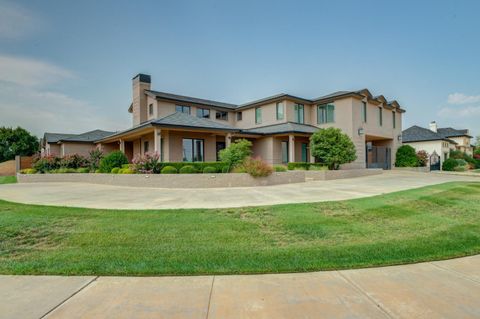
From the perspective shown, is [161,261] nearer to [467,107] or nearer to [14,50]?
[14,50]

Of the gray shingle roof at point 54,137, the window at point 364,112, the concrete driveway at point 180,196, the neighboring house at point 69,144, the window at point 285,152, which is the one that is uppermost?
the window at point 364,112

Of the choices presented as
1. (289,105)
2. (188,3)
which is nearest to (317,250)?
(188,3)

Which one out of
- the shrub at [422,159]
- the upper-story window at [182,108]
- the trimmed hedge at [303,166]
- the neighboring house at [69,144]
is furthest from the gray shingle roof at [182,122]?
the shrub at [422,159]

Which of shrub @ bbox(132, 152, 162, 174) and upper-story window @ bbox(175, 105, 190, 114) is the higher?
upper-story window @ bbox(175, 105, 190, 114)

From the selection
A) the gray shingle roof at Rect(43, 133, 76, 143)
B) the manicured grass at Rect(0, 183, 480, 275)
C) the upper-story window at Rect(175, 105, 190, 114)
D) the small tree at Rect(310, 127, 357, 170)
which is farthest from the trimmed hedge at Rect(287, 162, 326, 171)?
the gray shingle roof at Rect(43, 133, 76, 143)

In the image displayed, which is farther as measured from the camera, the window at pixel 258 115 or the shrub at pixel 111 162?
the window at pixel 258 115

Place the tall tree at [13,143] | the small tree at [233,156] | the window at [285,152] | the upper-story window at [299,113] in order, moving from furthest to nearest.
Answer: the tall tree at [13,143]
the upper-story window at [299,113]
the window at [285,152]
the small tree at [233,156]

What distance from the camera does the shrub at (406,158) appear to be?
87.0 ft

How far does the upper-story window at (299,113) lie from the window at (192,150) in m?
10.0

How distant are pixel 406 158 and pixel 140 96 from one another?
28.0 meters

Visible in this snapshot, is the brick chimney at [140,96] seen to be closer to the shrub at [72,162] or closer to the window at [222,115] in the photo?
the shrub at [72,162]

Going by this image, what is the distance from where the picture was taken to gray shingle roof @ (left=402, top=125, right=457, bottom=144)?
33053mm

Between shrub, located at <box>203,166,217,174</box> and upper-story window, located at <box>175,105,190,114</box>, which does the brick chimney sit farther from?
shrub, located at <box>203,166,217,174</box>

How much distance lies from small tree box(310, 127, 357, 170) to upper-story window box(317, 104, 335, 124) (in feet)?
18.7
